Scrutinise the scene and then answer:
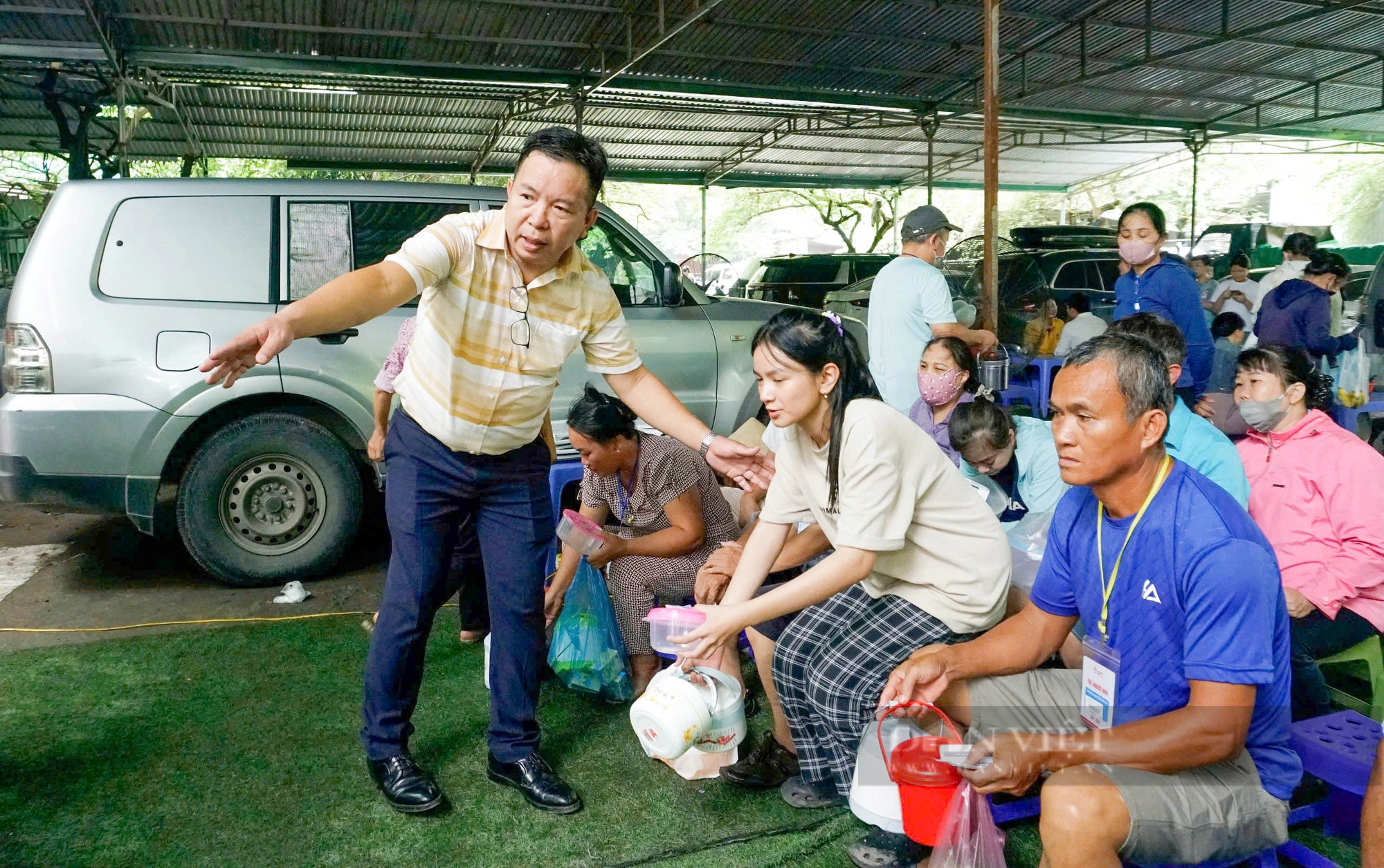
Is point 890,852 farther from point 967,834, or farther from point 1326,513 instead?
point 1326,513

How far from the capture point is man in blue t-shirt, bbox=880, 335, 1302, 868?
69.0 inches

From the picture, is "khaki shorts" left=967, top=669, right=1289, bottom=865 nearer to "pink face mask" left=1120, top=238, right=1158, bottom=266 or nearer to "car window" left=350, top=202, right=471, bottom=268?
"pink face mask" left=1120, top=238, right=1158, bottom=266

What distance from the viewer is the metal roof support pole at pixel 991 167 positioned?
6039 millimetres

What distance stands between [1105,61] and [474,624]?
12.7 meters

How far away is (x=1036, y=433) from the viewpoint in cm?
368

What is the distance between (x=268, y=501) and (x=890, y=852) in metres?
3.57

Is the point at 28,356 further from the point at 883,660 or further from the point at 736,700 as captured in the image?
the point at 883,660

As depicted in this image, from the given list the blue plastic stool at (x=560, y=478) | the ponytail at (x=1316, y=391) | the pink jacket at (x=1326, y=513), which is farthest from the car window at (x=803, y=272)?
the pink jacket at (x=1326, y=513)

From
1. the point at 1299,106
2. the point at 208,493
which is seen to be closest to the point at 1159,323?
the point at 208,493

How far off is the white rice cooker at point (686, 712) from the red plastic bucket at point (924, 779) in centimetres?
53

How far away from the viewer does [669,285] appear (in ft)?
17.5

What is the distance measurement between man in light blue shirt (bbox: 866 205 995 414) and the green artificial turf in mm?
2376

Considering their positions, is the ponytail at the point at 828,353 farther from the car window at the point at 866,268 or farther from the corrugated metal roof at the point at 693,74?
the car window at the point at 866,268

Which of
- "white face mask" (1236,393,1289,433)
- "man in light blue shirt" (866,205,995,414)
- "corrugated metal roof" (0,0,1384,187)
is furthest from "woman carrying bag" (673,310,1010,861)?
"corrugated metal roof" (0,0,1384,187)
